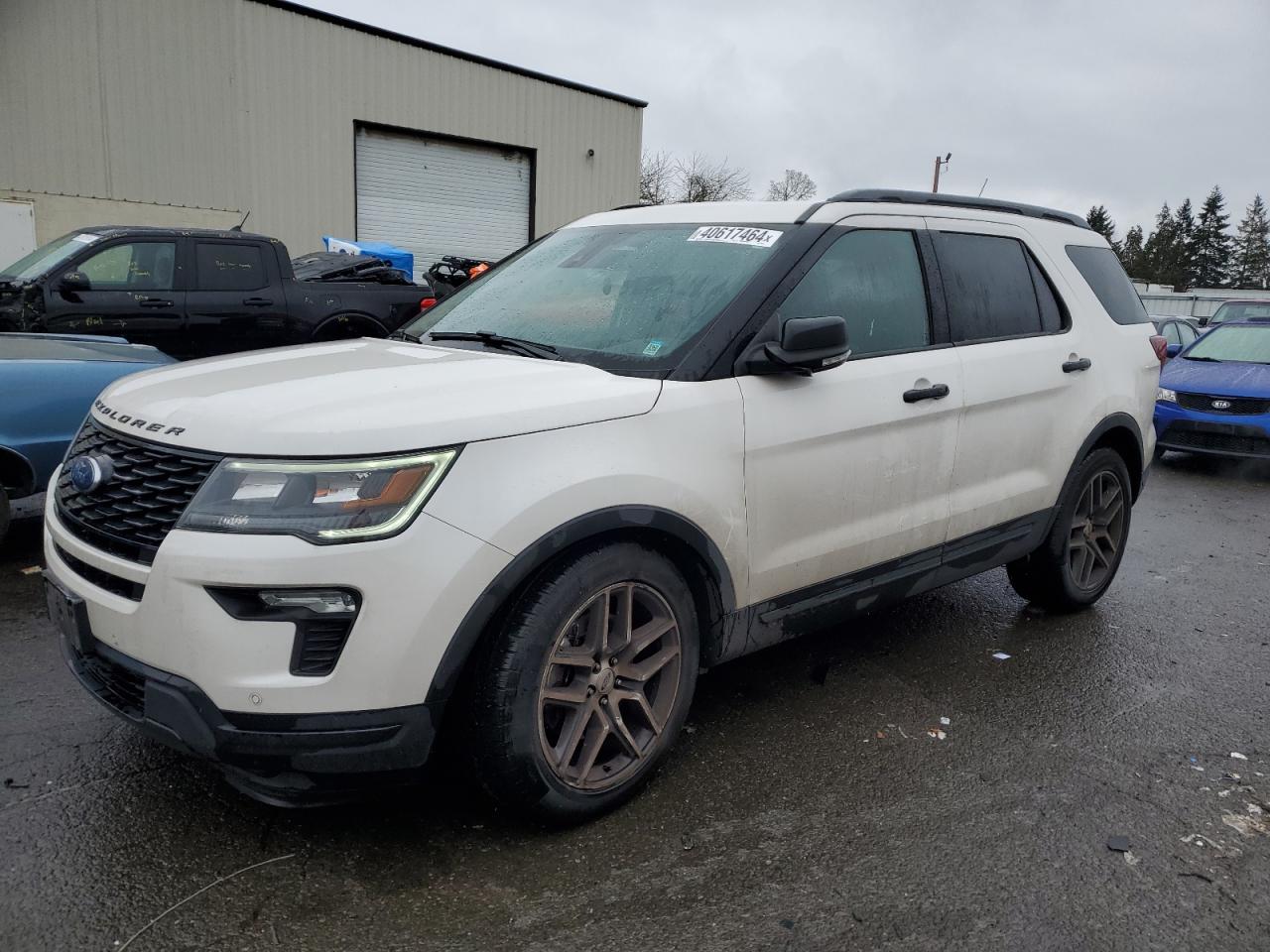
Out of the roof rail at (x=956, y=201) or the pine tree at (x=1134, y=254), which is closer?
the roof rail at (x=956, y=201)

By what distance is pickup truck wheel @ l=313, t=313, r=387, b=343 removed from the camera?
10.4m

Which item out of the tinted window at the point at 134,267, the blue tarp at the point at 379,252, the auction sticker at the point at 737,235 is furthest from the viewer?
the blue tarp at the point at 379,252

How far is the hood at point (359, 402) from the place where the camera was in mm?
2332

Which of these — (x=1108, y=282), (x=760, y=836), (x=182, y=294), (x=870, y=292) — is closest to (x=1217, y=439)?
(x=1108, y=282)

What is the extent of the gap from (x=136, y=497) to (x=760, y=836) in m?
1.95

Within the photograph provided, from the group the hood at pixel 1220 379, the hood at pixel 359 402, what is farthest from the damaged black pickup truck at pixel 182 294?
the hood at pixel 1220 379

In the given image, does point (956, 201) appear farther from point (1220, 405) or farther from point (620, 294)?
point (1220, 405)

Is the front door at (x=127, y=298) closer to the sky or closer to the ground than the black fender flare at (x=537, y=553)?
closer to the sky

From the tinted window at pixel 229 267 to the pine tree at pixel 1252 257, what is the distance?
92.4 meters

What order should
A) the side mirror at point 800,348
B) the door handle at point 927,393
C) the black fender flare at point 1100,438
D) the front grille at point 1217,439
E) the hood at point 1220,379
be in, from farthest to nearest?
the hood at point 1220,379 → the front grille at point 1217,439 → the black fender flare at point 1100,438 → the door handle at point 927,393 → the side mirror at point 800,348

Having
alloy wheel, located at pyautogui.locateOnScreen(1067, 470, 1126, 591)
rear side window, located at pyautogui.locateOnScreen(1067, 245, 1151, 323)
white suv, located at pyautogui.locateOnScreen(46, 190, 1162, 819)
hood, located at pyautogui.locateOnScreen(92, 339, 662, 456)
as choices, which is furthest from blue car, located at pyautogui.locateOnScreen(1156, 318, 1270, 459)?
hood, located at pyautogui.locateOnScreen(92, 339, 662, 456)

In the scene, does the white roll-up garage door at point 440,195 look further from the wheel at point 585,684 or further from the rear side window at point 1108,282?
the wheel at point 585,684

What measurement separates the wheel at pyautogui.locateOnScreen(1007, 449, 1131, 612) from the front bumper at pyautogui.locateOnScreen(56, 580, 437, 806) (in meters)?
3.30

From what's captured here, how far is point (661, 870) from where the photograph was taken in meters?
2.62
